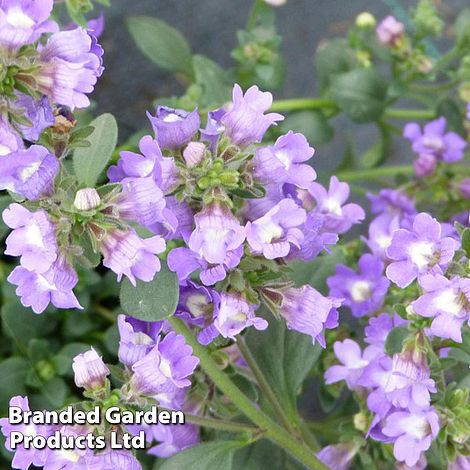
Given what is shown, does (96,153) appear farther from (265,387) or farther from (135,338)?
(265,387)

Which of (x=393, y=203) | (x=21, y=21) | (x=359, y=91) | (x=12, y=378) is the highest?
(x=21, y=21)

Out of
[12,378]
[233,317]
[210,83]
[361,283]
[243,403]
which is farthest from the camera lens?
[210,83]

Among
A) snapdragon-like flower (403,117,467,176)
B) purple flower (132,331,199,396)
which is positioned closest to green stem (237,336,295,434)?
purple flower (132,331,199,396)

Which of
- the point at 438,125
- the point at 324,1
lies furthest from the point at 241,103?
the point at 324,1

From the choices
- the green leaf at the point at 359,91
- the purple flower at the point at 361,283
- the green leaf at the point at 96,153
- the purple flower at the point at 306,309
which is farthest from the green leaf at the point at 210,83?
the purple flower at the point at 306,309

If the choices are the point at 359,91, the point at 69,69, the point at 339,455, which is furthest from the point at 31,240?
the point at 359,91

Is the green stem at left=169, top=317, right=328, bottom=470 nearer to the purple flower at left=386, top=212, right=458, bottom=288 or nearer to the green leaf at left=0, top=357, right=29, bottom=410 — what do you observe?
the purple flower at left=386, top=212, right=458, bottom=288

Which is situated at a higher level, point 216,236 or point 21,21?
point 21,21
